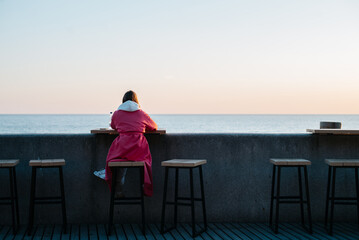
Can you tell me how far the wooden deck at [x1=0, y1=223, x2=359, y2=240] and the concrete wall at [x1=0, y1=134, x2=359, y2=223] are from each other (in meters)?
0.16

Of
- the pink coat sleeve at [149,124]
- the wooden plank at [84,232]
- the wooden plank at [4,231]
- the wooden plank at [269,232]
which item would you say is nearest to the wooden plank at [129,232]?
the wooden plank at [84,232]

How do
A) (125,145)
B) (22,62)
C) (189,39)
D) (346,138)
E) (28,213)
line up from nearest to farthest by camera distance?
1. (125,145)
2. (28,213)
3. (346,138)
4. (189,39)
5. (22,62)

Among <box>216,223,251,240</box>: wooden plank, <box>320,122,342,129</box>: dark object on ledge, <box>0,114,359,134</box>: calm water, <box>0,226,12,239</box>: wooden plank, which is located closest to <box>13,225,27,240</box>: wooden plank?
<box>0,226,12,239</box>: wooden plank

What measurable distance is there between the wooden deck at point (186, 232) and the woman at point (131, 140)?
503 millimetres

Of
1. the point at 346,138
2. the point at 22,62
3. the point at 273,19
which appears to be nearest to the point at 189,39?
the point at 273,19

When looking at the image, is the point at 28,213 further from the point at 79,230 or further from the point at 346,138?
the point at 346,138

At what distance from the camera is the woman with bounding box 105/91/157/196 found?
182 inches

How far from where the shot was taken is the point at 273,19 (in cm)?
1939

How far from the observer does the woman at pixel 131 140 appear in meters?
4.63

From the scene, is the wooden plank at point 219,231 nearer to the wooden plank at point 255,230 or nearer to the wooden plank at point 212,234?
the wooden plank at point 212,234

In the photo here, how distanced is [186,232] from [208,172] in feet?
2.72

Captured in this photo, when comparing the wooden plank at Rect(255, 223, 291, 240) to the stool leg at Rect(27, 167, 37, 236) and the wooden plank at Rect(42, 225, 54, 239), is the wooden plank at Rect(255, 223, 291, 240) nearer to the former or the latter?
the wooden plank at Rect(42, 225, 54, 239)

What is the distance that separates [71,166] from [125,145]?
0.86 metres

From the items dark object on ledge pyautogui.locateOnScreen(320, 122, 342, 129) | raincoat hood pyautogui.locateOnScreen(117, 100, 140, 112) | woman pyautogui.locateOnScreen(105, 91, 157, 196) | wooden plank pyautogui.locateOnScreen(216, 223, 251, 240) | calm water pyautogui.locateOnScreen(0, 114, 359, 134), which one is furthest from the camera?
calm water pyautogui.locateOnScreen(0, 114, 359, 134)
